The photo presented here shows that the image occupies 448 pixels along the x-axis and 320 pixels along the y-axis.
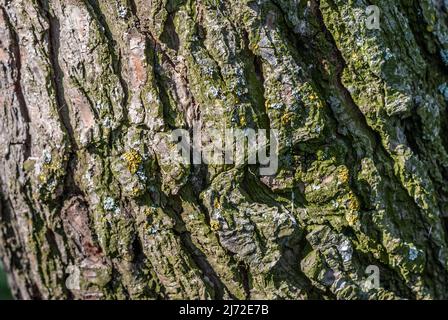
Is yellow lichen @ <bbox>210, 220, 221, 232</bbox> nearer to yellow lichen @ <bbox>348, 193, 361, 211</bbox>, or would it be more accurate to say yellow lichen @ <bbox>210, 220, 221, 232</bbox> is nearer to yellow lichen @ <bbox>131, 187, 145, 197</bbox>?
yellow lichen @ <bbox>131, 187, 145, 197</bbox>

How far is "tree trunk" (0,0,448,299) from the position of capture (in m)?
1.55

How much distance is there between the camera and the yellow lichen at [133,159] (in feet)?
5.24

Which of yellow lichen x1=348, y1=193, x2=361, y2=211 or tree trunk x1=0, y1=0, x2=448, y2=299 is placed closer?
tree trunk x1=0, y1=0, x2=448, y2=299

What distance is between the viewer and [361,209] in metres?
1.70

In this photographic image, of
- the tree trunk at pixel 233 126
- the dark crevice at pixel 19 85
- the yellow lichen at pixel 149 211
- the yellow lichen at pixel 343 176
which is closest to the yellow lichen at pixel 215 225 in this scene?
the tree trunk at pixel 233 126

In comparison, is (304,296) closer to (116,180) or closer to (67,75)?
(116,180)

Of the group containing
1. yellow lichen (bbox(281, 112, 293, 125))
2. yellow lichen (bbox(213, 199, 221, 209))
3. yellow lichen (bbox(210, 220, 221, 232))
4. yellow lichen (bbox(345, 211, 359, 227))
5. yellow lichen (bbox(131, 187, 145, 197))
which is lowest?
yellow lichen (bbox(345, 211, 359, 227))

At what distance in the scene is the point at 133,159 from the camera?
1.60 metres

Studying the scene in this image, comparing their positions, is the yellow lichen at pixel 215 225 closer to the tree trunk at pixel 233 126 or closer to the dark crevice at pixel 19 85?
the tree trunk at pixel 233 126

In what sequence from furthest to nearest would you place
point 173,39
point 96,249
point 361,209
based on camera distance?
point 96,249, point 361,209, point 173,39

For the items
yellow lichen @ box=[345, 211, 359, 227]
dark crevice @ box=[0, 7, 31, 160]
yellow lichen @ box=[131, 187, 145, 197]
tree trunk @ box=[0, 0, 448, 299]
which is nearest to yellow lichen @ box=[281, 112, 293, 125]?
tree trunk @ box=[0, 0, 448, 299]

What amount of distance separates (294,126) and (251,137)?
0.14 m
